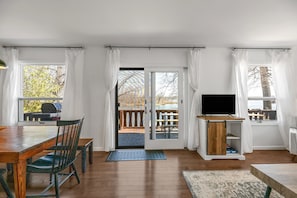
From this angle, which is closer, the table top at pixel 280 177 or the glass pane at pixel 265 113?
the table top at pixel 280 177

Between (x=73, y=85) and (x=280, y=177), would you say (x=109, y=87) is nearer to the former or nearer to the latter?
(x=73, y=85)

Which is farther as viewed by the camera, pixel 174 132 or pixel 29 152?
pixel 174 132

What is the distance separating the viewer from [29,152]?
1811 millimetres

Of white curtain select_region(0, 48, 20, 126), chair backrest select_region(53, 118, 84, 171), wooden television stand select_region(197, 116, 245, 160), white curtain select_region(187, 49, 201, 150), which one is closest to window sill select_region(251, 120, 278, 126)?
wooden television stand select_region(197, 116, 245, 160)

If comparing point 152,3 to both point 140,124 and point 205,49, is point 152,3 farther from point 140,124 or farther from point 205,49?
point 140,124

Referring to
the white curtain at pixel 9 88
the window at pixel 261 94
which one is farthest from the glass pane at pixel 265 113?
the white curtain at pixel 9 88

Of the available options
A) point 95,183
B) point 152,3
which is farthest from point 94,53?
point 95,183

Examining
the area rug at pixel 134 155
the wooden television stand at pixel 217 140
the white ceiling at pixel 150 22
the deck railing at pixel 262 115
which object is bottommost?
the area rug at pixel 134 155

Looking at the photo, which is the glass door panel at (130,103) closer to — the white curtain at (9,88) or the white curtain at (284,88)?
the white curtain at (9,88)

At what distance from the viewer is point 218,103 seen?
4238mm

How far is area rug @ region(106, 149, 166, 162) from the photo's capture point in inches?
152

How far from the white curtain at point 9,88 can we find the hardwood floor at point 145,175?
2063mm

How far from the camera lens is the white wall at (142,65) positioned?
14.7 ft

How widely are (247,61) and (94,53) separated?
364 centimetres
